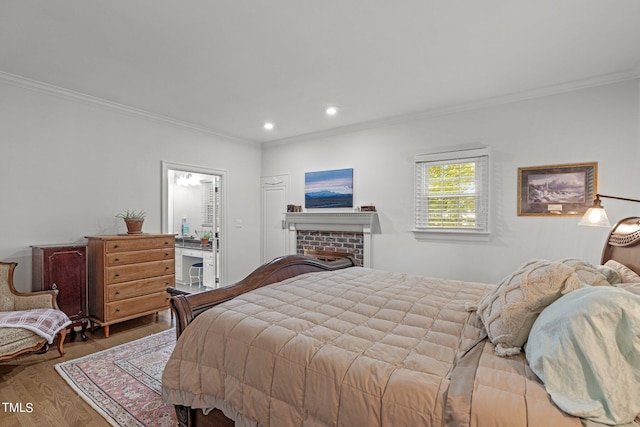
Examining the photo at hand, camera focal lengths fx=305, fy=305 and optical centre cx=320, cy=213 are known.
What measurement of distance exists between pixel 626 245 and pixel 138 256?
14.7ft

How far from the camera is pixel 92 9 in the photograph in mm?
2070

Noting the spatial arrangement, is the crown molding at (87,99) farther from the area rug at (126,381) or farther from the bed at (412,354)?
the bed at (412,354)

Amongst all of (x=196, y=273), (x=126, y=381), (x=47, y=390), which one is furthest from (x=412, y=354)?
(x=196, y=273)

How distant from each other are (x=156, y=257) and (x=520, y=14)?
426cm

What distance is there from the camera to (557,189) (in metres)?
3.34

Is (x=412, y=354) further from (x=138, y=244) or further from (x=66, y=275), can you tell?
(x=66, y=275)

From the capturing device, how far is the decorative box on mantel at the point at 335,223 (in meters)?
4.57

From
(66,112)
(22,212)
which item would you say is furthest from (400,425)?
(66,112)

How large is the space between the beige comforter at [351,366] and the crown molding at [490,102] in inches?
105

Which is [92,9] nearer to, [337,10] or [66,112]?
[337,10]

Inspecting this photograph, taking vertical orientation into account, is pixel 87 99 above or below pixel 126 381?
above

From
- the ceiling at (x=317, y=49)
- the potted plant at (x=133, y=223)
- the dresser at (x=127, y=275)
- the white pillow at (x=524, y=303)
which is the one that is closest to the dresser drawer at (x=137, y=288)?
the dresser at (x=127, y=275)

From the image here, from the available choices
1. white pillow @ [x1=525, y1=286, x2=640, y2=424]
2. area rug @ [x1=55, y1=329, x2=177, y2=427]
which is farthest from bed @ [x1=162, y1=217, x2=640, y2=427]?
area rug @ [x1=55, y1=329, x2=177, y2=427]

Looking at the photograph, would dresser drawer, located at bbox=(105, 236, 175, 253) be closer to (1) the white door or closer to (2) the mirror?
(2) the mirror
